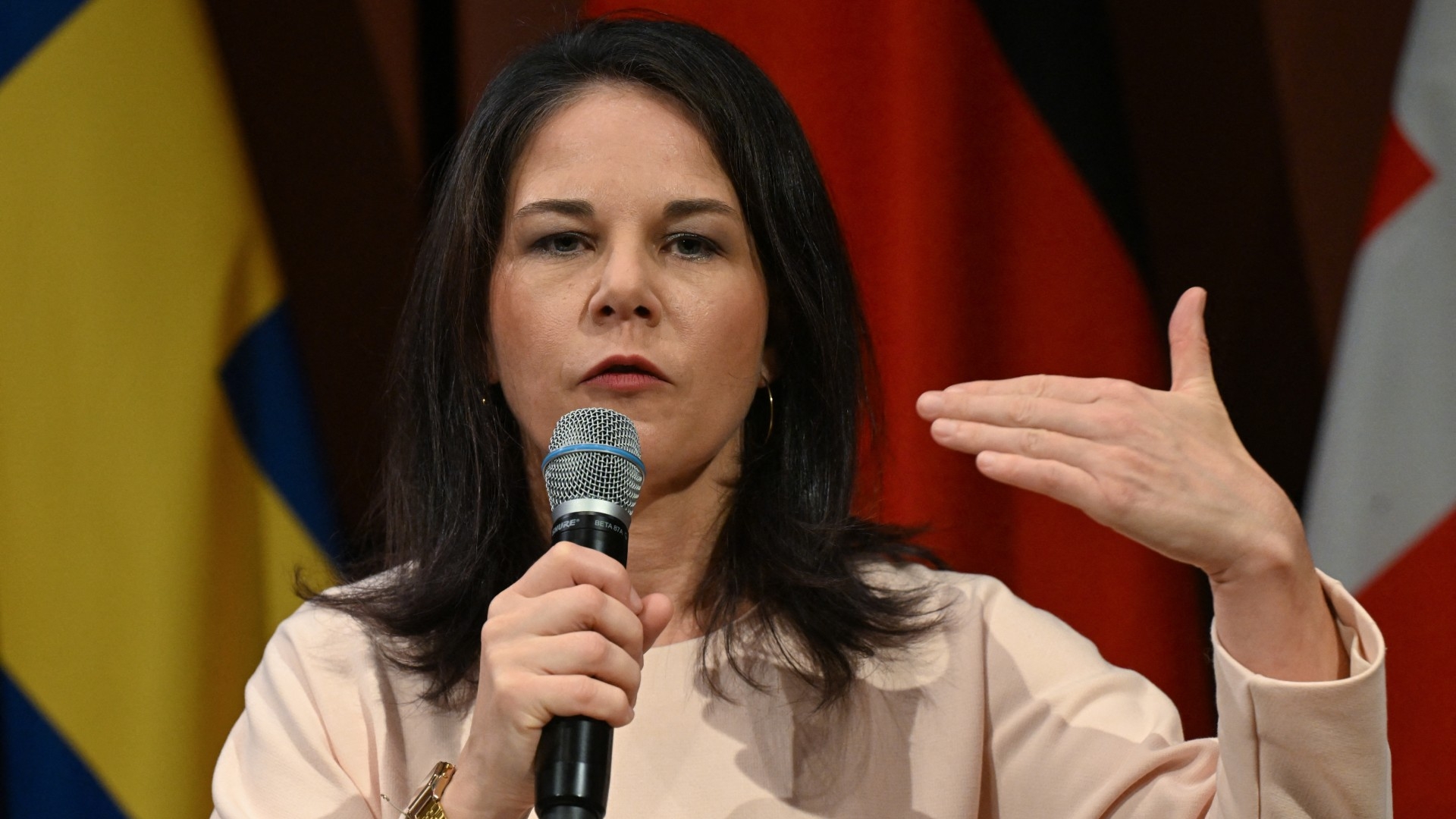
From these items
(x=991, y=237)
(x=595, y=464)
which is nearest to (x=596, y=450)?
(x=595, y=464)

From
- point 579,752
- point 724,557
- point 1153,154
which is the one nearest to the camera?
point 579,752

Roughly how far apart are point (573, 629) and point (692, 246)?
0.58m

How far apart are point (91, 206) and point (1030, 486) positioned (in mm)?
1413

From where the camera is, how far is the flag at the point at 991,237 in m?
1.90

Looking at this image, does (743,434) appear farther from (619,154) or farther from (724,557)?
(619,154)

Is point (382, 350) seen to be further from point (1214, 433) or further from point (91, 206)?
point (1214, 433)

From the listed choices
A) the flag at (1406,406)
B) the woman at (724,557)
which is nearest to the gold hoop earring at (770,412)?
the woman at (724,557)

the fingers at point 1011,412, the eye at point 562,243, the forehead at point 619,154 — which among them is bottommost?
the fingers at point 1011,412

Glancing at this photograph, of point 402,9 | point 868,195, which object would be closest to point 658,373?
point 868,195

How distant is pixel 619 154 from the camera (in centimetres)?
142

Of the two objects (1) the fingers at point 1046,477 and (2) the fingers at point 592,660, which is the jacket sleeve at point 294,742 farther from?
(1) the fingers at point 1046,477

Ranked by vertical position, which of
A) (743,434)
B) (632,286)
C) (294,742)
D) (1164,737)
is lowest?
(1164,737)

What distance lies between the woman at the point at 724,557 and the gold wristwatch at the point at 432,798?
0.08 feet

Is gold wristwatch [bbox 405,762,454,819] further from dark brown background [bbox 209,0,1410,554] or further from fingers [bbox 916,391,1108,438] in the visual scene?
dark brown background [bbox 209,0,1410,554]
